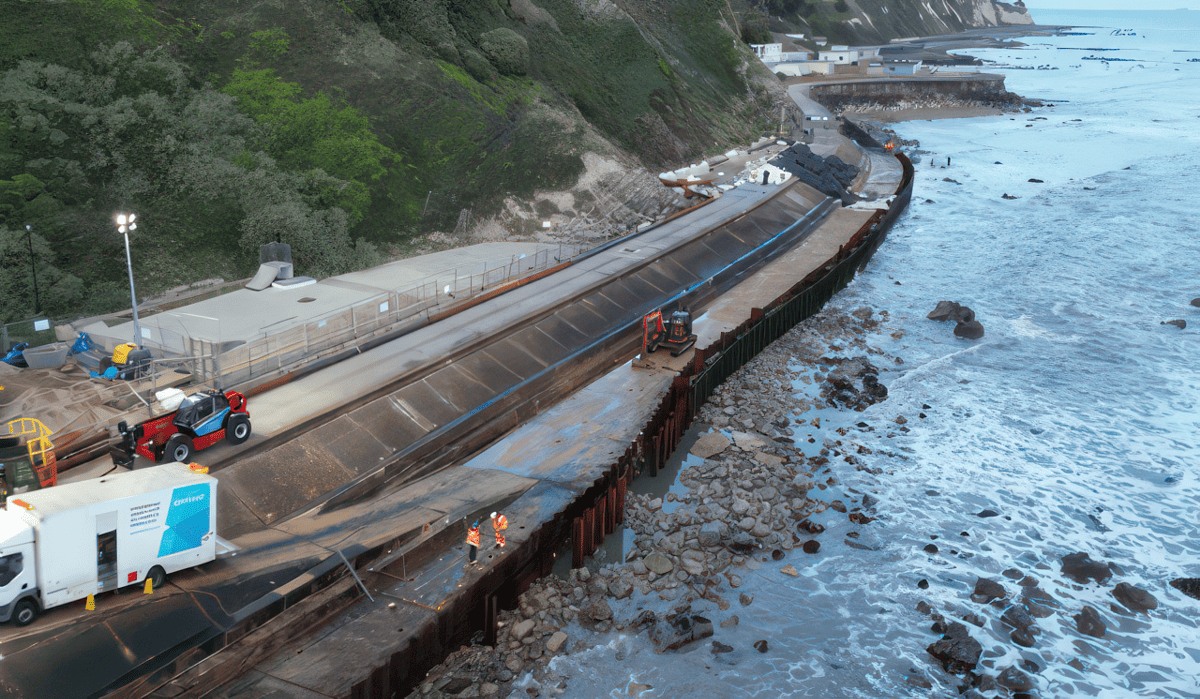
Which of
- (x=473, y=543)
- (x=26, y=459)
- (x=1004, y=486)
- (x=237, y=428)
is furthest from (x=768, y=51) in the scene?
(x=26, y=459)

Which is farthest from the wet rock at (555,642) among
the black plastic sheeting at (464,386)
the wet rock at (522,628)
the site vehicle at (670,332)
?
the site vehicle at (670,332)

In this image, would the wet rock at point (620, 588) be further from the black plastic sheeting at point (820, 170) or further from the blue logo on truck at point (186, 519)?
the black plastic sheeting at point (820, 170)

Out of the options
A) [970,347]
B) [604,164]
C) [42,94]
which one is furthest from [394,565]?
[604,164]

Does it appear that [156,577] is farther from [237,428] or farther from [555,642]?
[555,642]

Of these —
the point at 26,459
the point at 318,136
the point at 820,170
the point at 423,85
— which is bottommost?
the point at 26,459

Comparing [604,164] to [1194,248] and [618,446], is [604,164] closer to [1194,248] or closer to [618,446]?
[618,446]
